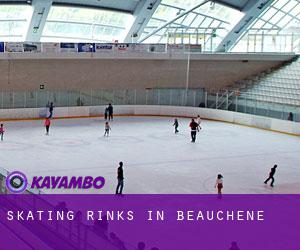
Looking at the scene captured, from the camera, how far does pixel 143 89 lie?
39.1 metres

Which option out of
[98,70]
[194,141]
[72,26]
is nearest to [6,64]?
[98,70]

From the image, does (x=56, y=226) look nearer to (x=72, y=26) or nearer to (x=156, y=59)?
(x=156, y=59)

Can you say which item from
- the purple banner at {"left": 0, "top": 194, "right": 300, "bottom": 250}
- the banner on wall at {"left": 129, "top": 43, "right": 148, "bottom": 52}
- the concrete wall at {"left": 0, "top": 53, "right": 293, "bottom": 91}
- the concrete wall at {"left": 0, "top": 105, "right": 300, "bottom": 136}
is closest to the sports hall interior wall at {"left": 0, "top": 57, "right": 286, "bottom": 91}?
the concrete wall at {"left": 0, "top": 53, "right": 293, "bottom": 91}

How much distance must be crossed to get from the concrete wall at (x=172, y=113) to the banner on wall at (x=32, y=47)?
12.0 feet

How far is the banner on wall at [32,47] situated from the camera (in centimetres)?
3309

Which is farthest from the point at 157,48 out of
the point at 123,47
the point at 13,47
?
the point at 13,47

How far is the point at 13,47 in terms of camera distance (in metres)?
32.8

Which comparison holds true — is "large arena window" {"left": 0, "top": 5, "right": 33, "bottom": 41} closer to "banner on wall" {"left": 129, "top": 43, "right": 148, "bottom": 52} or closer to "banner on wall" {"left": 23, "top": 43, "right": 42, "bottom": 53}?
"banner on wall" {"left": 23, "top": 43, "right": 42, "bottom": 53}

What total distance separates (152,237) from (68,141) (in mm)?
13673

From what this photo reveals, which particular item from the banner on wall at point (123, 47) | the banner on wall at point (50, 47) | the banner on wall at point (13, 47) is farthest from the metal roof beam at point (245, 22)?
the banner on wall at point (13, 47)

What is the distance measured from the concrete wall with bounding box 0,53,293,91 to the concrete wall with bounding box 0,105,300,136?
1.80m

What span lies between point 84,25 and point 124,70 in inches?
252

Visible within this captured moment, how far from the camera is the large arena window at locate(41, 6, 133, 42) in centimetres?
3997

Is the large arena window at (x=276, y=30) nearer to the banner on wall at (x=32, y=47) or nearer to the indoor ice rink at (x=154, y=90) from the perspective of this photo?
the indoor ice rink at (x=154, y=90)
